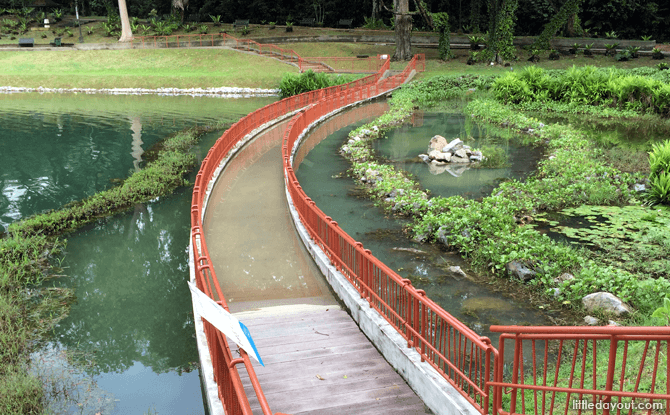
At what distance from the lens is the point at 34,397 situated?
24.4 ft

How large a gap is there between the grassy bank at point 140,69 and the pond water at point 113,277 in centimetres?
1474

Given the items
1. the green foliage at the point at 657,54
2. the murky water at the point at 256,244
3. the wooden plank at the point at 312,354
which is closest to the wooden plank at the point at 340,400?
the wooden plank at the point at 312,354

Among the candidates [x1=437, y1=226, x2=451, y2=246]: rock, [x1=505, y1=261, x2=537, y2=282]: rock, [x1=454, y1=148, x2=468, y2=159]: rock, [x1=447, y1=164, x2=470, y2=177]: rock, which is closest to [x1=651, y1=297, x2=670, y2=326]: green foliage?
[x1=505, y1=261, x2=537, y2=282]: rock

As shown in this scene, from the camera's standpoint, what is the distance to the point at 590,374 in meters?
6.41

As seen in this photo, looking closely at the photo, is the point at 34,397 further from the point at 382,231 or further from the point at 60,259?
the point at 382,231

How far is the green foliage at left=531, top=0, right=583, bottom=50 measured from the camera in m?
40.3

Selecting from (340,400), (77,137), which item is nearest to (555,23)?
(77,137)

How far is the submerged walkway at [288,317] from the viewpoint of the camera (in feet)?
20.7

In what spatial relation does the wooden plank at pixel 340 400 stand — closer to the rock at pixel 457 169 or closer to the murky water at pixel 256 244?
the murky water at pixel 256 244

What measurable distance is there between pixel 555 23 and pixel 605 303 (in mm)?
37766

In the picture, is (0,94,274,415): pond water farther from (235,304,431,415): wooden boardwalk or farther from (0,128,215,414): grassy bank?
(235,304,431,415): wooden boardwalk

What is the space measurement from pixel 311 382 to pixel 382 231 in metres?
6.63

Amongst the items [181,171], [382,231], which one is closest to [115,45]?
[181,171]

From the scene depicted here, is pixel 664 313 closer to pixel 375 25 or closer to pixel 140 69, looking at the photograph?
pixel 140 69
